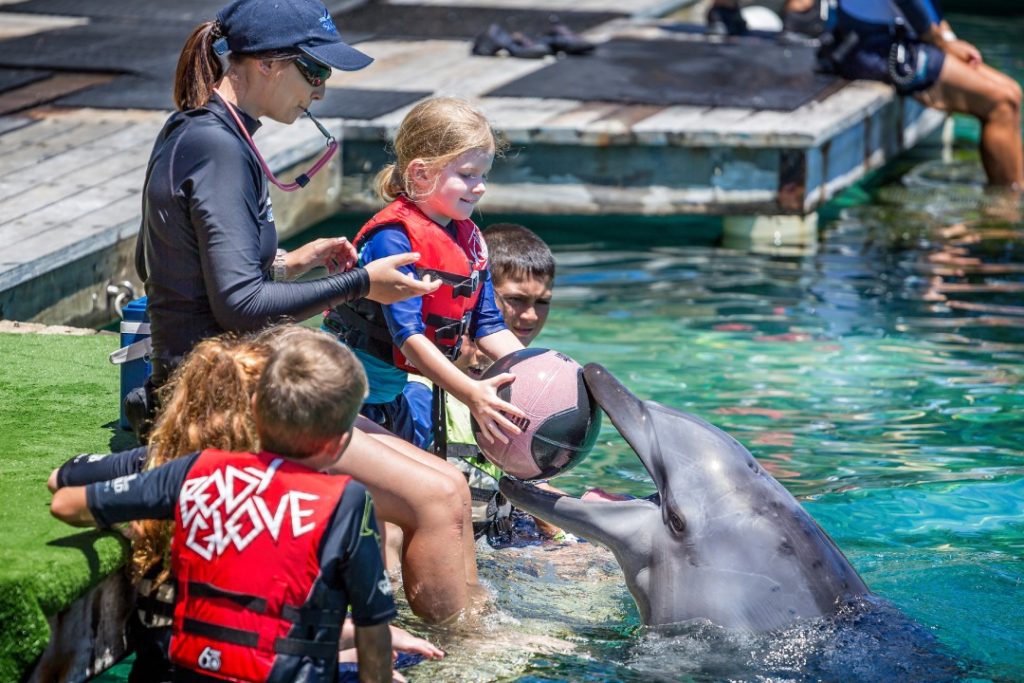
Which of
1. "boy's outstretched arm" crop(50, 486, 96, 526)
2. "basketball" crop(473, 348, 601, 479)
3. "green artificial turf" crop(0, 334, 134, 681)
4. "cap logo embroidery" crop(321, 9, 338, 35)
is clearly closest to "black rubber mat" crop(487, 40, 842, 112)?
"green artificial turf" crop(0, 334, 134, 681)

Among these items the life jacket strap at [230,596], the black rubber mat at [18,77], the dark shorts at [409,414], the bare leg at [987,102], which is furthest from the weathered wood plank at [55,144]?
the bare leg at [987,102]

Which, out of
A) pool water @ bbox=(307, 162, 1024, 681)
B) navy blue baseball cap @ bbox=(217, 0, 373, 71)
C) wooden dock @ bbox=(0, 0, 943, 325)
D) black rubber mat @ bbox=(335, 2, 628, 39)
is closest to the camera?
navy blue baseball cap @ bbox=(217, 0, 373, 71)

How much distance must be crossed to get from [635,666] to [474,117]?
5.75ft

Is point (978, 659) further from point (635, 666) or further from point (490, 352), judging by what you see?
point (490, 352)

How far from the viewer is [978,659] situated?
4469 mm

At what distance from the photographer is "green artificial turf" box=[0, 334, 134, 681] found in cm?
342

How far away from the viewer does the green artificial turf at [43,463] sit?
135 inches

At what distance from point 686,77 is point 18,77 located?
186 inches

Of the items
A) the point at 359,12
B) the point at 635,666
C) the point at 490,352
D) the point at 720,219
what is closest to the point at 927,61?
the point at 720,219

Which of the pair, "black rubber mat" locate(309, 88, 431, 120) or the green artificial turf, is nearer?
the green artificial turf

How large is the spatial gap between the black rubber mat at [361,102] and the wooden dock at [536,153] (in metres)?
0.12

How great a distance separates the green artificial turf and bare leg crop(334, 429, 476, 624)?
2.28ft

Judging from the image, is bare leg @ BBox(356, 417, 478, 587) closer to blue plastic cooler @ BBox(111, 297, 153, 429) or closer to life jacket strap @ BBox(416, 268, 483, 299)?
life jacket strap @ BBox(416, 268, 483, 299)

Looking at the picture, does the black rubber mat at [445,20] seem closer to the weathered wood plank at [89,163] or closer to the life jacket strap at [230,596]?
the weathered wood plank at [89,163]
